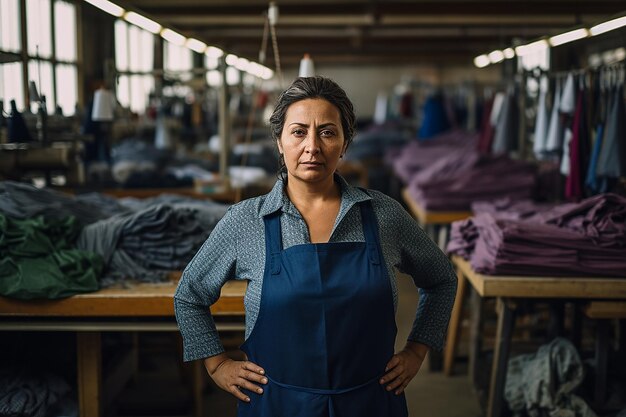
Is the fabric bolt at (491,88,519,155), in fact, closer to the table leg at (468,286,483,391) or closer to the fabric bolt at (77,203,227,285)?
the table leg at (468,286,483,391)

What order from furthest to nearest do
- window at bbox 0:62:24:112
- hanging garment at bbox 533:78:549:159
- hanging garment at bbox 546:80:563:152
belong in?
window at bbox 0:62:24:112 → hanging garment at bbox 533:78:549:159 → hanging garment at bbox 546:80:563:152

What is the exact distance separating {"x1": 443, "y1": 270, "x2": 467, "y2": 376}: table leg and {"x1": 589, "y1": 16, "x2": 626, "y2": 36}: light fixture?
1.53 meters

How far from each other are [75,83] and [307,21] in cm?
391

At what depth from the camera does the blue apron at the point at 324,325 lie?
7.38ft

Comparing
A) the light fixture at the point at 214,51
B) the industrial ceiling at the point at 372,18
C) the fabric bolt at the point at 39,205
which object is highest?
the industrial ceiling at the point at 372,18

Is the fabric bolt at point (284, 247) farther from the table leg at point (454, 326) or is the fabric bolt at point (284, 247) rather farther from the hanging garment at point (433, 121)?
the hanging garment at point (433, 121)

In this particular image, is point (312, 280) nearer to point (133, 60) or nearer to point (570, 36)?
point (570, 36)

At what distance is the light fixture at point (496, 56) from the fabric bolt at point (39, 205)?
12.9ft

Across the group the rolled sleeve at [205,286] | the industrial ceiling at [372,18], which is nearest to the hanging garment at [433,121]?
the industrial ceiling at [372,18]

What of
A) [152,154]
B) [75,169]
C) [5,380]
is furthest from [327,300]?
[152,154]

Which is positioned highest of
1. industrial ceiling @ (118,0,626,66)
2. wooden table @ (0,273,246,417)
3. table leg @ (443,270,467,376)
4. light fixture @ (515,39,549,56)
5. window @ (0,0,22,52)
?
industrial ceiling @ (118,0,626,66)

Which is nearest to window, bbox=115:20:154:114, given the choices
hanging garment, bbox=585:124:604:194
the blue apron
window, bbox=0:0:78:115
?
window, bbox=0:0:78:115

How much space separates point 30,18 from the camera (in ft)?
29.2

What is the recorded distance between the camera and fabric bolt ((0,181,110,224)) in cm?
366
